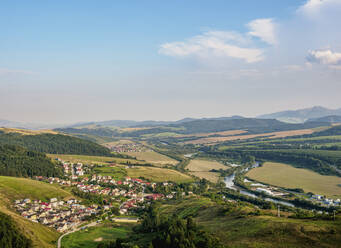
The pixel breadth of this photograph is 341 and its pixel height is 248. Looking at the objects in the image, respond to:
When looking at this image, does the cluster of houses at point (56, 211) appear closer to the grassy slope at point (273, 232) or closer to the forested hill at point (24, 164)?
the forested hill at point (24, 164)

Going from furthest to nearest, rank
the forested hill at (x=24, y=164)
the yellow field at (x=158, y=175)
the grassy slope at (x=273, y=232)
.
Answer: the yellow field at (x=158, y=175), the forested hill at (x=24, y=164), the grassy slope at (x=273, y=232)

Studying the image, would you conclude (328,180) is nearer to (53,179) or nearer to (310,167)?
(310,167)

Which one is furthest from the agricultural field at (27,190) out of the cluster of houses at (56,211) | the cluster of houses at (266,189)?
the cluster of houses at (266,189)

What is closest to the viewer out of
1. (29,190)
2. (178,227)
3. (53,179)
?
(178,227)

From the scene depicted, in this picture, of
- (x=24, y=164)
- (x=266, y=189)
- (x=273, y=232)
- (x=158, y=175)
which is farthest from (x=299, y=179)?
(x=24, y=164)

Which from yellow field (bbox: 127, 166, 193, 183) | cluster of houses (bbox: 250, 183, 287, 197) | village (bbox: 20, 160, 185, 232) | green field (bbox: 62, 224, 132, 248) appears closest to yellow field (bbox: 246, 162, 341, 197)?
cluster of houses (bbox: 250, 183, 287, 197)

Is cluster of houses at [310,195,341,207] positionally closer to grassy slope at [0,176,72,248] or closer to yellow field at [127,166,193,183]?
yellow field at [127,166,193,183]

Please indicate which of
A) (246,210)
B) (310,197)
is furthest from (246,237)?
(310,197)
